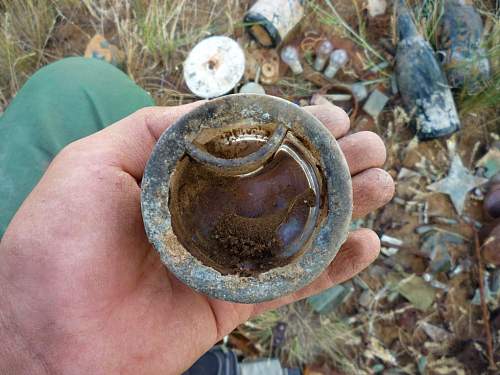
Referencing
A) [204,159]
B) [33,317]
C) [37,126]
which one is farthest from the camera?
[37,126]

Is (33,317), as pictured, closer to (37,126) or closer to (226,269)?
(226,269)

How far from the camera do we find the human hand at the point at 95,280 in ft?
4.87

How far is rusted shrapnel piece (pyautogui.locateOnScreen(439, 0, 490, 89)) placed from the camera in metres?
2.76

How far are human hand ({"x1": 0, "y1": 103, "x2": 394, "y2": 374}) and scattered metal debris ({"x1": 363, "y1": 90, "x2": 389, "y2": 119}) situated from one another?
58.2 inches

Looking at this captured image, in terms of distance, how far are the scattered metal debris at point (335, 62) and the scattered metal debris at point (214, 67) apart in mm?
539

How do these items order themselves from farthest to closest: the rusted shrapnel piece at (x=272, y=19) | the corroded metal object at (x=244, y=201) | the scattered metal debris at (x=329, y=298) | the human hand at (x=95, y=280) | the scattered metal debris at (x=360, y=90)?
the scattered metal debris at (x=360, y=90), the rusted shrapnel piece at (x=272, y=19), the scattered metal debris at (x=329, y=298), the human hand at (x=95, y=280), the corroded metal object at (x=244, y=201)

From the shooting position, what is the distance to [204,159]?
1279mm

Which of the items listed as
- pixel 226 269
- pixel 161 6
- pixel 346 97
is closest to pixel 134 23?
pixel 161 6

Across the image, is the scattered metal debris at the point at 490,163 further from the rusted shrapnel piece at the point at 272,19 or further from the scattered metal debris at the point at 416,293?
the rusted shrapnel piece at the point at 272,19

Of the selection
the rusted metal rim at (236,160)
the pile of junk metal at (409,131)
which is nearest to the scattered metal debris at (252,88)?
the pile of junk metal at (409,131)

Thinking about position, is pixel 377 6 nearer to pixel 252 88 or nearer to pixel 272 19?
pixel 272 19

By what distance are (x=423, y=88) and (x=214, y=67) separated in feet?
3.98

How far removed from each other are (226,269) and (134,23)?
6.71ft

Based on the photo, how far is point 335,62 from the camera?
2.89 meters
